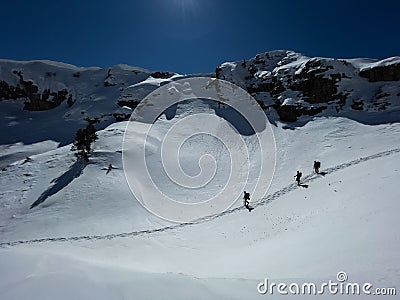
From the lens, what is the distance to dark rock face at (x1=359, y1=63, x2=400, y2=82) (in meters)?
44.6

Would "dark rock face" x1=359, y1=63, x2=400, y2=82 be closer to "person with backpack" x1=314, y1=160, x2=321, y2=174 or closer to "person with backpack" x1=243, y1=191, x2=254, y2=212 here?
"person with backpack" x1=314, y1=160, x2=321, y2=174

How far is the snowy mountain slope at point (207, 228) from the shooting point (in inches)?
205

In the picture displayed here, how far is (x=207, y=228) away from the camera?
17.3 m

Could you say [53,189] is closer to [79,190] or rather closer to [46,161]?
[79,190]

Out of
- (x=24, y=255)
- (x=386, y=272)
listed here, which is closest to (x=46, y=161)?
(x=24, y=255)

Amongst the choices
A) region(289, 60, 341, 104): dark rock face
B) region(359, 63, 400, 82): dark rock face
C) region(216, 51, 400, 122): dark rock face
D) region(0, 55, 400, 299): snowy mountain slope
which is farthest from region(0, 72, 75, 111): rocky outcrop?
region(359, 63, 400, 82): dark rock face

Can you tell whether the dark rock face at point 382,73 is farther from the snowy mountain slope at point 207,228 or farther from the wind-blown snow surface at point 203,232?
the wind-blown snow surface at point 203,232

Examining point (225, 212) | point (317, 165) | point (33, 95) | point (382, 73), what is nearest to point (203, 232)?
point (225, 212)

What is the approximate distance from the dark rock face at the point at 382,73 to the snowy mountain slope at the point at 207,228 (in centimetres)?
1386

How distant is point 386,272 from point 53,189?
985 inches

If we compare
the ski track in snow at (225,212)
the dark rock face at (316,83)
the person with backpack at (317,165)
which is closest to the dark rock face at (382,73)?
the dark rock face at (316,83)

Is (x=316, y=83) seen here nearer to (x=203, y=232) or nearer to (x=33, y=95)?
(x=203, y=232)

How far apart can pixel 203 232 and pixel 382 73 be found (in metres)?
46.8

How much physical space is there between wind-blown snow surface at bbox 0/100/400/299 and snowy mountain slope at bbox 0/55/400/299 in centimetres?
5
